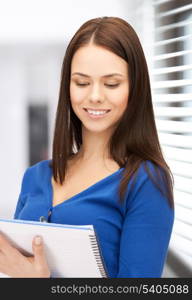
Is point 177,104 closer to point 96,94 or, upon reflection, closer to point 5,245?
point 96,94

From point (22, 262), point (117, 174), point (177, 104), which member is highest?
point (177, 104)

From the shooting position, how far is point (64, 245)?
0.79 m

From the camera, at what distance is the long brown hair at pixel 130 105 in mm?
826

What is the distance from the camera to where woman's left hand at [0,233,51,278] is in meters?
0.81

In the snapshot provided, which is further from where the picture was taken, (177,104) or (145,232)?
(177,104)

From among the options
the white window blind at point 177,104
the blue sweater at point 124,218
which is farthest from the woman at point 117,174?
the white window blind at point 177,104

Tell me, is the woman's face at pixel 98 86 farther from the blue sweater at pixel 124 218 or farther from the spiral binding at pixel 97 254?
the spiral binding at pixel 97 254

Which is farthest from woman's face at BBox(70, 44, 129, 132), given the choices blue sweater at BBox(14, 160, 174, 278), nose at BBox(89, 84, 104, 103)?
blue sweater at BBox(14, 160, 174, 278)

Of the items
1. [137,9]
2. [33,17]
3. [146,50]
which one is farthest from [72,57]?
[33,17]

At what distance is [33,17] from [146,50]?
0.61 meters

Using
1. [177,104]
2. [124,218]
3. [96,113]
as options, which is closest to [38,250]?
[124,218]

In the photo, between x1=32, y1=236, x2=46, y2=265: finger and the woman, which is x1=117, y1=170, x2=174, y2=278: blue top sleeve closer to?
the woman

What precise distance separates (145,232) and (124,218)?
6cm

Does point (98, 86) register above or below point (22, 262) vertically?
above
